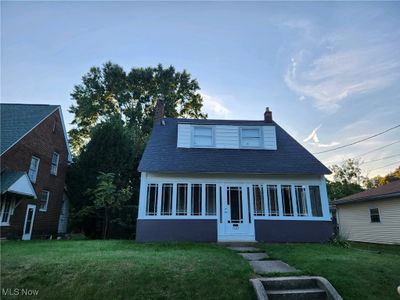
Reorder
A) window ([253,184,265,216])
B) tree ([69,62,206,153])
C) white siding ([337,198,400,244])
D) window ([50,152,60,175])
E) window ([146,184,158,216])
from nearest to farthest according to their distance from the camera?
1. window ([146,184,158,216])
2. window ([253,184,265,216])
3. white siding ([337,198,400,244])
4. window ([50,152,60,175])
5. tree ([69,62,206,153])

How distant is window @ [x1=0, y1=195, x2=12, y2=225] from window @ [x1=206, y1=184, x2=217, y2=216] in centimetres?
1033

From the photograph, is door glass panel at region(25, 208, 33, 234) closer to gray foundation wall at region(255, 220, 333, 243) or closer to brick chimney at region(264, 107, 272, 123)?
gray foundation wall at region(255, 220, 333, 243)

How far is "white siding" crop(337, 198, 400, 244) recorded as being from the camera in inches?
603

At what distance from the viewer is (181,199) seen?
37.3 ft

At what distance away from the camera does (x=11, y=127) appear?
45.5ft

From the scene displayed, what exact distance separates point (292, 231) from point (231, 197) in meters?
3.14

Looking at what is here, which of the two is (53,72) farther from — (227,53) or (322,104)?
(322,104)

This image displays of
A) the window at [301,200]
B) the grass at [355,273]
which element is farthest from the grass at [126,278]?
the window at [301,200]

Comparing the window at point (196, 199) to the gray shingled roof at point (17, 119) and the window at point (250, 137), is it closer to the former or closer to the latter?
the window at point (250, 137)

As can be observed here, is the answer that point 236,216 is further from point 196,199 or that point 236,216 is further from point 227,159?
point 227,159

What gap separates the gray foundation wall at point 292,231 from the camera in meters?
10.9

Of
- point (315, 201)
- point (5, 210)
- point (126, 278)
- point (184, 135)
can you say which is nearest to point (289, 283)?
point (126, 278)

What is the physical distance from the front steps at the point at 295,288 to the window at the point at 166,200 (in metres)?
6.50

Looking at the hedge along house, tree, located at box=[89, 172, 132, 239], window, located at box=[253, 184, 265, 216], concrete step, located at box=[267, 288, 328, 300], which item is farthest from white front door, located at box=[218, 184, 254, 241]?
tree, located at box=[89, 172, 132, 239]
